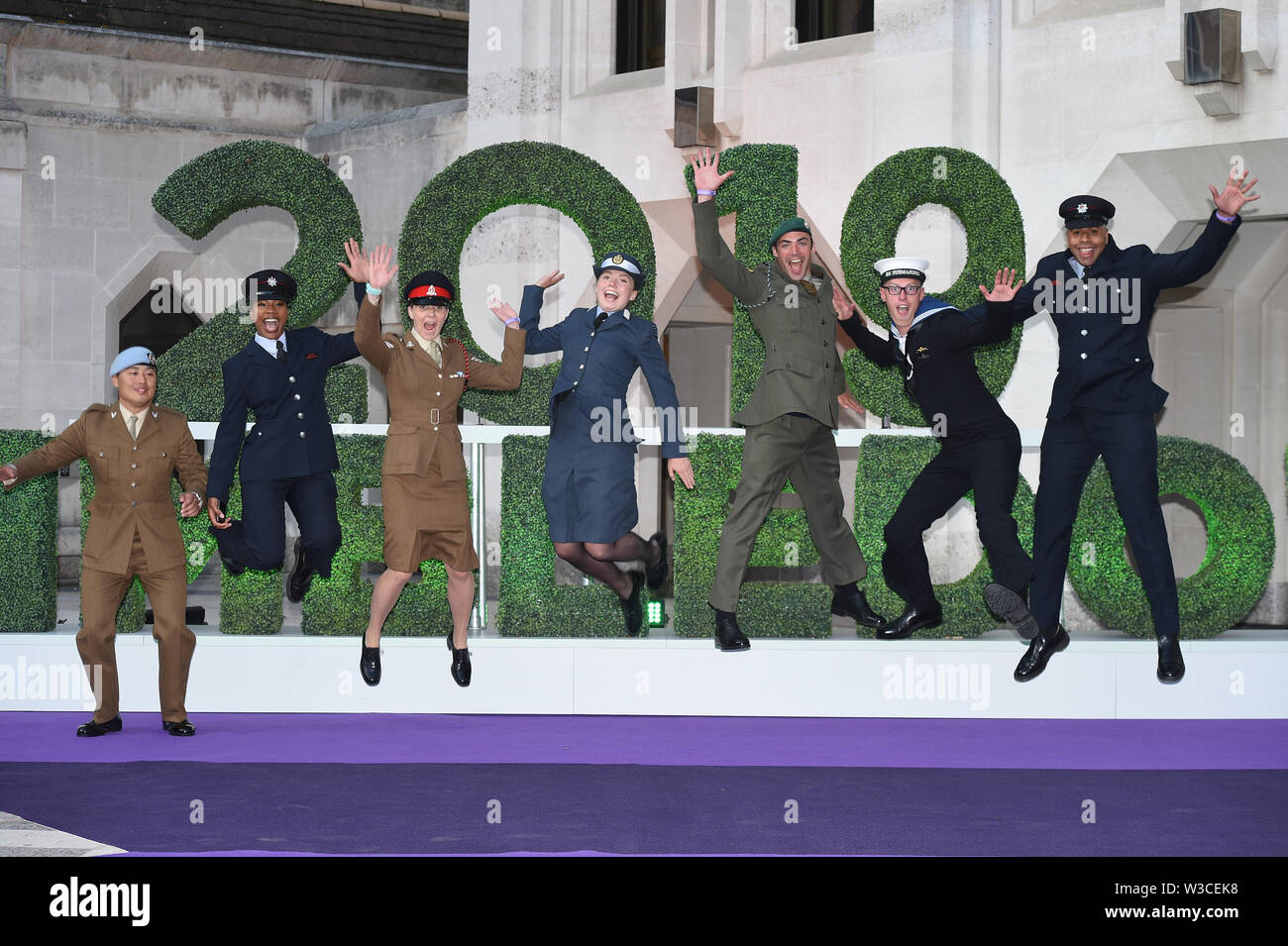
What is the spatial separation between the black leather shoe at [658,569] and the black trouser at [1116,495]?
1952 mm

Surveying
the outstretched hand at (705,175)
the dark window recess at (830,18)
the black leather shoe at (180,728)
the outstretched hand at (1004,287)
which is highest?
the dark window recess at (830,18)

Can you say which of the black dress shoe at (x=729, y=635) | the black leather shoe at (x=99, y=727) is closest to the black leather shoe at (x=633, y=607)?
the black dress shoe at (x=729, y=635)

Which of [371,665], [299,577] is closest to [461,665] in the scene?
[371,665]

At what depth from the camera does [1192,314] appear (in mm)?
14812

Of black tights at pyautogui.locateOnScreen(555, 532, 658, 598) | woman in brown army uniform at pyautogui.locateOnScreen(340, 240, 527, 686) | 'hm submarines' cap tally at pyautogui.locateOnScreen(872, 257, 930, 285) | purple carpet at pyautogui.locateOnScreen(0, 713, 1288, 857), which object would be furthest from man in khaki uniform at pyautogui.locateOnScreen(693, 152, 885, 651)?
woman in brown army uniform at pyautogui.locateOnScreen(340, 240, 527, 686)

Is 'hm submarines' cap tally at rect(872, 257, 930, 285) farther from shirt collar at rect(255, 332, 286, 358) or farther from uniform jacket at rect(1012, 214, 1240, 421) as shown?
shirt collar at rect(255, 332, 286, 358)

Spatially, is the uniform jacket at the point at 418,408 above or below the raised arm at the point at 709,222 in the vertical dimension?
below

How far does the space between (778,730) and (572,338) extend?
2292 millimetres

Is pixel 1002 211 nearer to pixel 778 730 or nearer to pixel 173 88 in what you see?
pixel 778 730

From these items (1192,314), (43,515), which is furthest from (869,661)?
(1192,314)

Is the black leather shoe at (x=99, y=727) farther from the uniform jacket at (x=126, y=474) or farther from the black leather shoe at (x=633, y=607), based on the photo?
the black leather shoe at (x=633, y=607)

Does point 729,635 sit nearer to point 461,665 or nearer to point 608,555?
point 608,555

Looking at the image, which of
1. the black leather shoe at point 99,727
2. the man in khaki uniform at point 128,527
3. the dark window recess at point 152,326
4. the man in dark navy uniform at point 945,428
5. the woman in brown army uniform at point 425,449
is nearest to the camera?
the black leather shoe at point 99,727

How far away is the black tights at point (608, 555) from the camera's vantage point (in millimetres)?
9203
